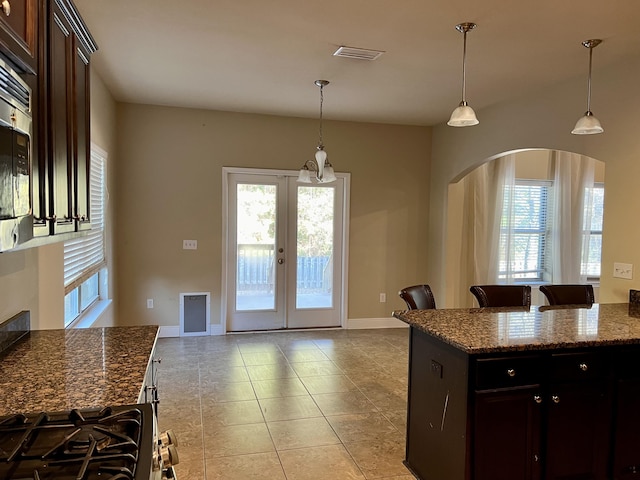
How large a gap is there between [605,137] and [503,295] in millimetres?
1510

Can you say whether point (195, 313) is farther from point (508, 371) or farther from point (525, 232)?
point (525, 232)

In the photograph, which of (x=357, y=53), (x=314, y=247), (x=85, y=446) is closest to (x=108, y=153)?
(x=314, y=247)

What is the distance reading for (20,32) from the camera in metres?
1.36

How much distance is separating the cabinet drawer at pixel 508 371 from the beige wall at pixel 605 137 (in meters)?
1.73

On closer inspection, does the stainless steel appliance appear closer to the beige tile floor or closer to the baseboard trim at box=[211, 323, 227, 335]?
the beige tile floor

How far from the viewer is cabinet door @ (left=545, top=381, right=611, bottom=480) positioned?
226 cm

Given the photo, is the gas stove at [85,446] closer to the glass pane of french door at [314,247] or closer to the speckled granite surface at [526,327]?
the speckled granite surface at [526,327]

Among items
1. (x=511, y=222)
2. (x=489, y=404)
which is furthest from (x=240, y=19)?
(x=511, y=222)

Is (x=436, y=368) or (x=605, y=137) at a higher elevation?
(x=605, y=137)

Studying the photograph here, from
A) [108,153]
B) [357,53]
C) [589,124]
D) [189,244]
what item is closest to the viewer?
[589,124]

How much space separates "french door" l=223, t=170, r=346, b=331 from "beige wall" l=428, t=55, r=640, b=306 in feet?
6.51

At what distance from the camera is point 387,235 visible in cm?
616

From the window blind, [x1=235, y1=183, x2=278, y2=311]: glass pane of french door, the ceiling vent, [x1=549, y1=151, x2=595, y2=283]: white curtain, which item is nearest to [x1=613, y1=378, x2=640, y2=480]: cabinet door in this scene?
the ceiling vent

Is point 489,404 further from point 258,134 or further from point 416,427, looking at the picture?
point 258,134
